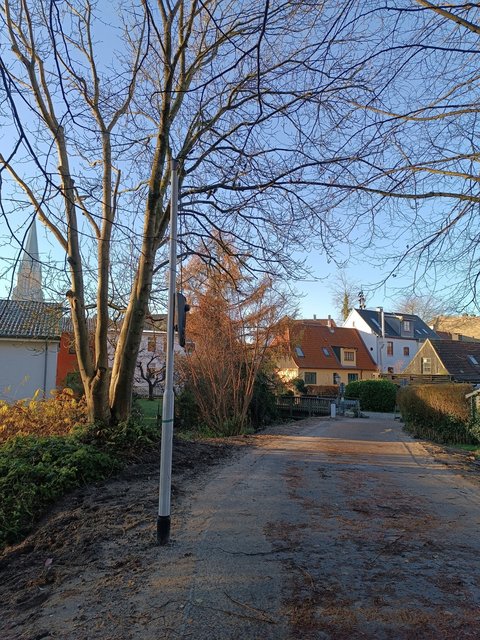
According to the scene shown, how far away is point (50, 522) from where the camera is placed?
5.87m

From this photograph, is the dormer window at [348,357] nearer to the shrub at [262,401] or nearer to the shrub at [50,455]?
the shrub at [262,401]

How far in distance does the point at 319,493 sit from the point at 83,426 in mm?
4597

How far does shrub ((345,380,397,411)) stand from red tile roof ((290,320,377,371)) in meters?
11.4

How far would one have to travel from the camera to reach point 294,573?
4.19 meters

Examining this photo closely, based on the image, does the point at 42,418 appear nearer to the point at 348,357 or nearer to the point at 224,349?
the point at 224,349

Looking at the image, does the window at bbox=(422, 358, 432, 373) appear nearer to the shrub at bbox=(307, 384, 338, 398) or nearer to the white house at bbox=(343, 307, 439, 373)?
the shrub at bbox=(307, 384, 338, 398)

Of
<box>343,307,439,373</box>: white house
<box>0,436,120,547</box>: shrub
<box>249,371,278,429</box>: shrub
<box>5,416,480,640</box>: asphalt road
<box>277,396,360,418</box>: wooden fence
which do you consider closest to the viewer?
<box>5,416,480,640</box>: asphalt road

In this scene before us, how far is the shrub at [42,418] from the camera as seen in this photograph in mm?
10258

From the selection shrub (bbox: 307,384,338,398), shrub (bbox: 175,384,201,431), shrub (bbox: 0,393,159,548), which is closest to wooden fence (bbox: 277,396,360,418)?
shrub (bbox: 307,384,338,398)

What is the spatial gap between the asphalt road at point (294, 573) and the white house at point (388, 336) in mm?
49554

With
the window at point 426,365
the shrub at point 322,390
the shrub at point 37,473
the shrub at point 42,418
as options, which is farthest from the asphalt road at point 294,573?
the window at point 426,365

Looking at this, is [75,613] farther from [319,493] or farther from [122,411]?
[122,411]

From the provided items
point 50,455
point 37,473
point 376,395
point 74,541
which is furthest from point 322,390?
point 74,541

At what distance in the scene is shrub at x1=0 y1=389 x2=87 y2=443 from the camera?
1026 centimetres
